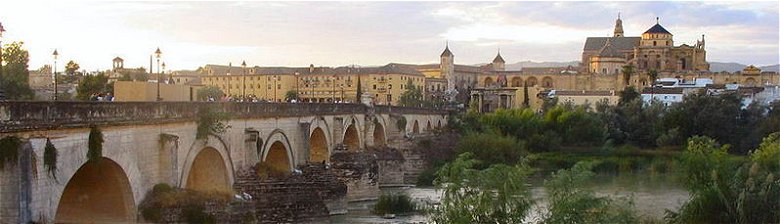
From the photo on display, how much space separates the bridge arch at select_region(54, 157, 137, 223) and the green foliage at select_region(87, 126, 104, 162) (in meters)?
1.02

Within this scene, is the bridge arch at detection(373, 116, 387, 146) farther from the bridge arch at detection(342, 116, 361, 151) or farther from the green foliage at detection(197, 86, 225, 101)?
the green foliage at detection(197, 86, 225, 101)

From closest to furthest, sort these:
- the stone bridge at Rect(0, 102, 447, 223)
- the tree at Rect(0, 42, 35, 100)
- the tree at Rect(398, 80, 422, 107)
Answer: the stone bridge at Rect(0, 102, 447, 223), the tree at Rect(0, 42, 35, 100), the tree at Rect(398, 80, 422, 107)

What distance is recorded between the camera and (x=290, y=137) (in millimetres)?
26359

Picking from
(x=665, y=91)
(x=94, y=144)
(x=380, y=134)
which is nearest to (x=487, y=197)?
(x=94, y=144)

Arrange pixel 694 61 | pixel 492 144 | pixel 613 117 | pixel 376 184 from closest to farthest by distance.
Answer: pixel 376 184 → pixel 492 144 → pixel 613 117 → pixel 694 61

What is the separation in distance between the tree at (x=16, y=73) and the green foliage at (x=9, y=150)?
18709mm

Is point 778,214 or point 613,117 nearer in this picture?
point 778,214

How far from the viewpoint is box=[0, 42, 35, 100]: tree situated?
31.5 meters

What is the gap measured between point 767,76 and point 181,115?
8972 cm

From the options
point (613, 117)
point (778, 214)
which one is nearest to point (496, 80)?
point (613, 117)

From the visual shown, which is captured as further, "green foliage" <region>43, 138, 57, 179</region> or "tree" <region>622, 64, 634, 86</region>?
"tree" <region>622, 64, 634, 86</region>

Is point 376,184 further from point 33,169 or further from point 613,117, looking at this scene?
point 613,117

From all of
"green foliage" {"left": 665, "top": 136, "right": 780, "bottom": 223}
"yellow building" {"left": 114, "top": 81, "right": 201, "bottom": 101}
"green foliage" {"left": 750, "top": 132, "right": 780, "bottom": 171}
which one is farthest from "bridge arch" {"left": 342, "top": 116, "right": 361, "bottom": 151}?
"green foliage" {"left": 665, "top": 136, "right": 780, "bottom": 223}

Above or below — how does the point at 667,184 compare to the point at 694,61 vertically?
below
